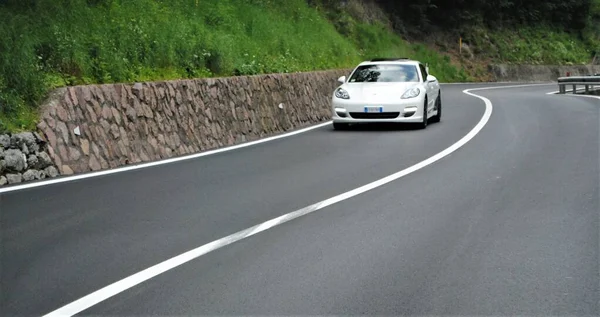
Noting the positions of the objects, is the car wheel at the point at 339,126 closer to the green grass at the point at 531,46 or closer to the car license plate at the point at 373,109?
the car license plate at the point at 373,109

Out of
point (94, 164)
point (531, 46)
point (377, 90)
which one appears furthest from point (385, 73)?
point (531, 46)

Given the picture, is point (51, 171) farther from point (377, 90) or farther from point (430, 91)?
point (430, 91)

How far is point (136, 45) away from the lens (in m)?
17.5

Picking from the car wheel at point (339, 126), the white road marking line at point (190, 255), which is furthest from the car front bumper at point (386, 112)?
the white road marking line at point (190, 255)

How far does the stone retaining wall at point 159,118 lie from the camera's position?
1305 centimetres

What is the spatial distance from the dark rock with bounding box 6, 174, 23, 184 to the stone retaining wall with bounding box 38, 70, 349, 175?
792 millimetres

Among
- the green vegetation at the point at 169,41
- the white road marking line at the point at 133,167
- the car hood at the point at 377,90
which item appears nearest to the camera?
the white road marking line at the point at 133,167

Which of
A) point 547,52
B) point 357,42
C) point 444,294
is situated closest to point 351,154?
point 444,294

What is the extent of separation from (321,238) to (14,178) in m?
5.28

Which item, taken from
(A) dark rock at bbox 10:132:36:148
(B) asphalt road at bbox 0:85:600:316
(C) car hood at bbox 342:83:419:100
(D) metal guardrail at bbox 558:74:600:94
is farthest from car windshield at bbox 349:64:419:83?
(D) metal guardrail at bbox 558:74:600:94

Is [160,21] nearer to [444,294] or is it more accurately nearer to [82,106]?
[82,106]

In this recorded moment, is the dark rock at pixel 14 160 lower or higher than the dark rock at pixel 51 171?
higher

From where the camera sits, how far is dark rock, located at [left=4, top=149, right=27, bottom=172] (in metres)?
11.6

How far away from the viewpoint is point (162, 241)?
778 centimetres
